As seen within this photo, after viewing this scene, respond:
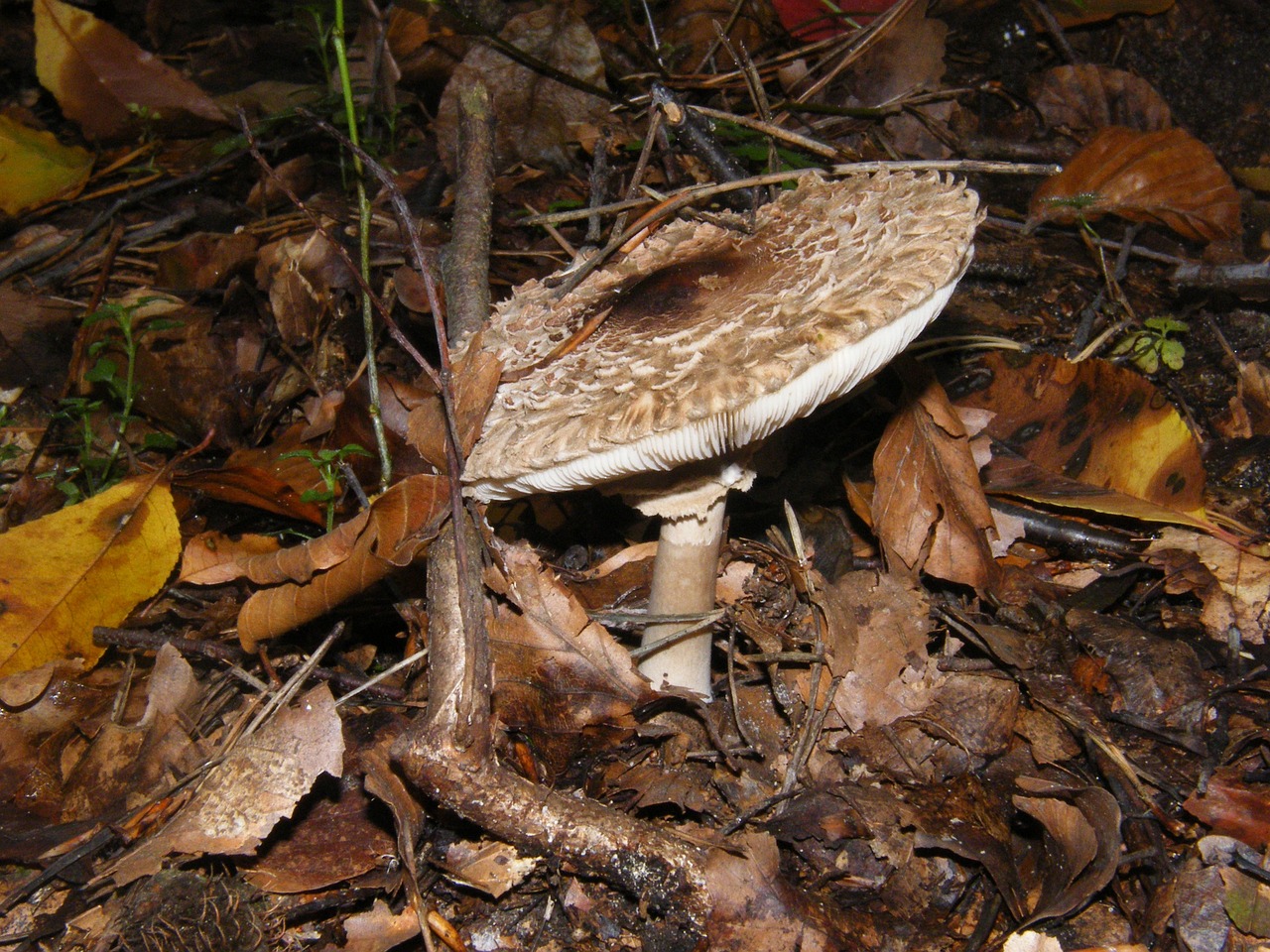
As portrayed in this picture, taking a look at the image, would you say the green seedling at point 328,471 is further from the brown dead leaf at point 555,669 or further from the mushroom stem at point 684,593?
the mushroom stem at point 684,593

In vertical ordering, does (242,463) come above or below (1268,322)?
above

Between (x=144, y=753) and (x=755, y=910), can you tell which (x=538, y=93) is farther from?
(x=755, y=910)

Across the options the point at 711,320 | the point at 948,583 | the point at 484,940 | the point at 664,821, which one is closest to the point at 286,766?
the point at 484,940

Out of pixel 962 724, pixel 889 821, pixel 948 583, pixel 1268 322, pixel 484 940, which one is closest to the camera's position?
pixel 484 940

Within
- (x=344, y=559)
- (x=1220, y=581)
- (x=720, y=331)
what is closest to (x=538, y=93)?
(x=720, y=331)

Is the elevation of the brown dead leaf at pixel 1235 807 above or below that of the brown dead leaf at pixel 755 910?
below

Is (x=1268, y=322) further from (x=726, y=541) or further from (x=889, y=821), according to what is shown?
(x=889, y=821)

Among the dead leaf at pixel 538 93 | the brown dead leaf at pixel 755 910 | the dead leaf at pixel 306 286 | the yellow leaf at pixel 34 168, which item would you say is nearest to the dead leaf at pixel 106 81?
the yellow leaf at pixel 34 168
